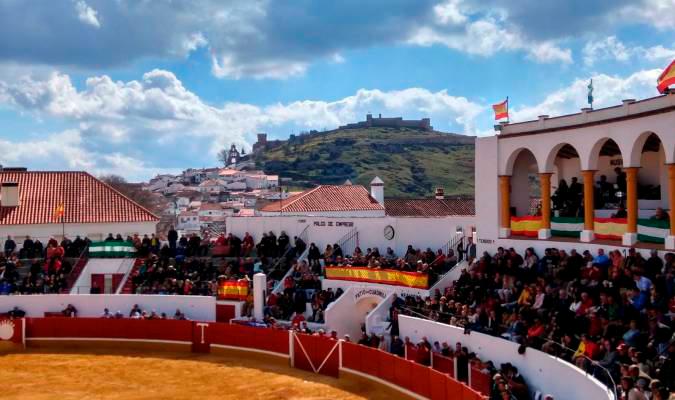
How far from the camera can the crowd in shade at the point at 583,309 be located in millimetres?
14867

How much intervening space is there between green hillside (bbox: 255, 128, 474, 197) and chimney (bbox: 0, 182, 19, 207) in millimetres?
94408

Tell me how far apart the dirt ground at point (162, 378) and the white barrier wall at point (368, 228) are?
757 centimetres

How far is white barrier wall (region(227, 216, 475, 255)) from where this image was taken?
3002 cm

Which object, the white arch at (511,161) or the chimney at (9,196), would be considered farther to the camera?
the chimney at (9,196)

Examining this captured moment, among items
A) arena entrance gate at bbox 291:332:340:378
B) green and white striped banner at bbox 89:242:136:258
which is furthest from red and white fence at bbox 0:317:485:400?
green and white striped banner at bbox 89:242:136:258

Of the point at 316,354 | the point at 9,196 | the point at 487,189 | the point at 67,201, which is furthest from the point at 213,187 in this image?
the point at 316,354

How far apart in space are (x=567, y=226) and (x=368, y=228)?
32.6ft

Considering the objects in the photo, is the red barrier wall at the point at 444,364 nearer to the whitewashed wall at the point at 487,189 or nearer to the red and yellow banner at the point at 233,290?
the whitewashed wall at the point at 487,189

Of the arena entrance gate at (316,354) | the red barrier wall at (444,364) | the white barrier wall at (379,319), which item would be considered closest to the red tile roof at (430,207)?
the white barrier wall at (379,319)

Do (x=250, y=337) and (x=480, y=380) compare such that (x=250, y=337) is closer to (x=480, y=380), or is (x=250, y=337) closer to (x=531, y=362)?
(x=480, y=380)

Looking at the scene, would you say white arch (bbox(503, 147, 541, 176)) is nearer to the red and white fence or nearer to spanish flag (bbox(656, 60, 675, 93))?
spanish flag (bbox(656, 60, 675, 93))

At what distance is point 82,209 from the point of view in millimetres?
41719

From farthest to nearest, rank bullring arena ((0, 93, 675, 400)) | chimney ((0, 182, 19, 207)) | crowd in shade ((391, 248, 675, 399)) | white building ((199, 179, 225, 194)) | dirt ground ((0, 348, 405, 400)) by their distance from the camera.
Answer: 1. white building ((199, 179, 225, 194))
2. chimney ((0, 182, 19, 207))
3. dirt ground ((0, 348, 405, 400))
4. bullring arena ((0, 93, 675, 400))
5. crowd in shade ((391, 248, 675, 399))

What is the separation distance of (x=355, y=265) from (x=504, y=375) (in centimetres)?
1246
